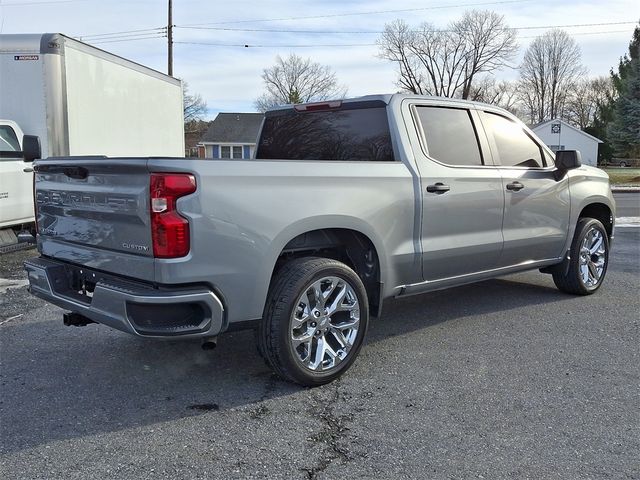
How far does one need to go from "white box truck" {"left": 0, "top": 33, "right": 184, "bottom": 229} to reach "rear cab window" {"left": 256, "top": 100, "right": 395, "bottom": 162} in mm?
4260

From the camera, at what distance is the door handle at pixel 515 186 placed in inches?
198

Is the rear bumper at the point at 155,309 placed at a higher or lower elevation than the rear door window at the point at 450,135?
lower

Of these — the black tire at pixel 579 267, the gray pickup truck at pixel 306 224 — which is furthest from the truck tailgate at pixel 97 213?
the black tire at pixel 579 267

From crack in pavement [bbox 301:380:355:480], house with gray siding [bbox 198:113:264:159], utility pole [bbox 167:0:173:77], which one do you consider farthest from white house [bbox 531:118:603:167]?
crack in pavement [bbox 301:380:355:480]

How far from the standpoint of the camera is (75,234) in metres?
3.76

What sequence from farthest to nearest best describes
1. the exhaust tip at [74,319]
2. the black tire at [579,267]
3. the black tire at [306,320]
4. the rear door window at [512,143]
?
the black tire at [579,267] → the rear door window at [512,143] → the exhaust tip at [74,319] → the black tire at [306,320]

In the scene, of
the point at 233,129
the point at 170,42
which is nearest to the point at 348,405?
the point at 170,42

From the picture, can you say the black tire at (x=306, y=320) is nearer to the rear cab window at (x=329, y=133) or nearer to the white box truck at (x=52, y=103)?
the rear cab window at (x=329, y=133)

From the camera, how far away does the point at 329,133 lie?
16.0ft

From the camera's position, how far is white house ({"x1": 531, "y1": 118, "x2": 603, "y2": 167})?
63.6m

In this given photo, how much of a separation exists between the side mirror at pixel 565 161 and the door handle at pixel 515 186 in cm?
62

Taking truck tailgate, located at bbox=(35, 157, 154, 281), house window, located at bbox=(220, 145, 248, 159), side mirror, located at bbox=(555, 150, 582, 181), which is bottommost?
truck tailgate, located at bbox=(35, 157, 154, 281)

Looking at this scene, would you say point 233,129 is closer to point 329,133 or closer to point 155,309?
point 329,133

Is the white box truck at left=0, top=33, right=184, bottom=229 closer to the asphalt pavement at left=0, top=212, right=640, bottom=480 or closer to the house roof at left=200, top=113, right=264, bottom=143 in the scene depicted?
the asphalt pavement at left=0, top=212, right=640, bottom=480
